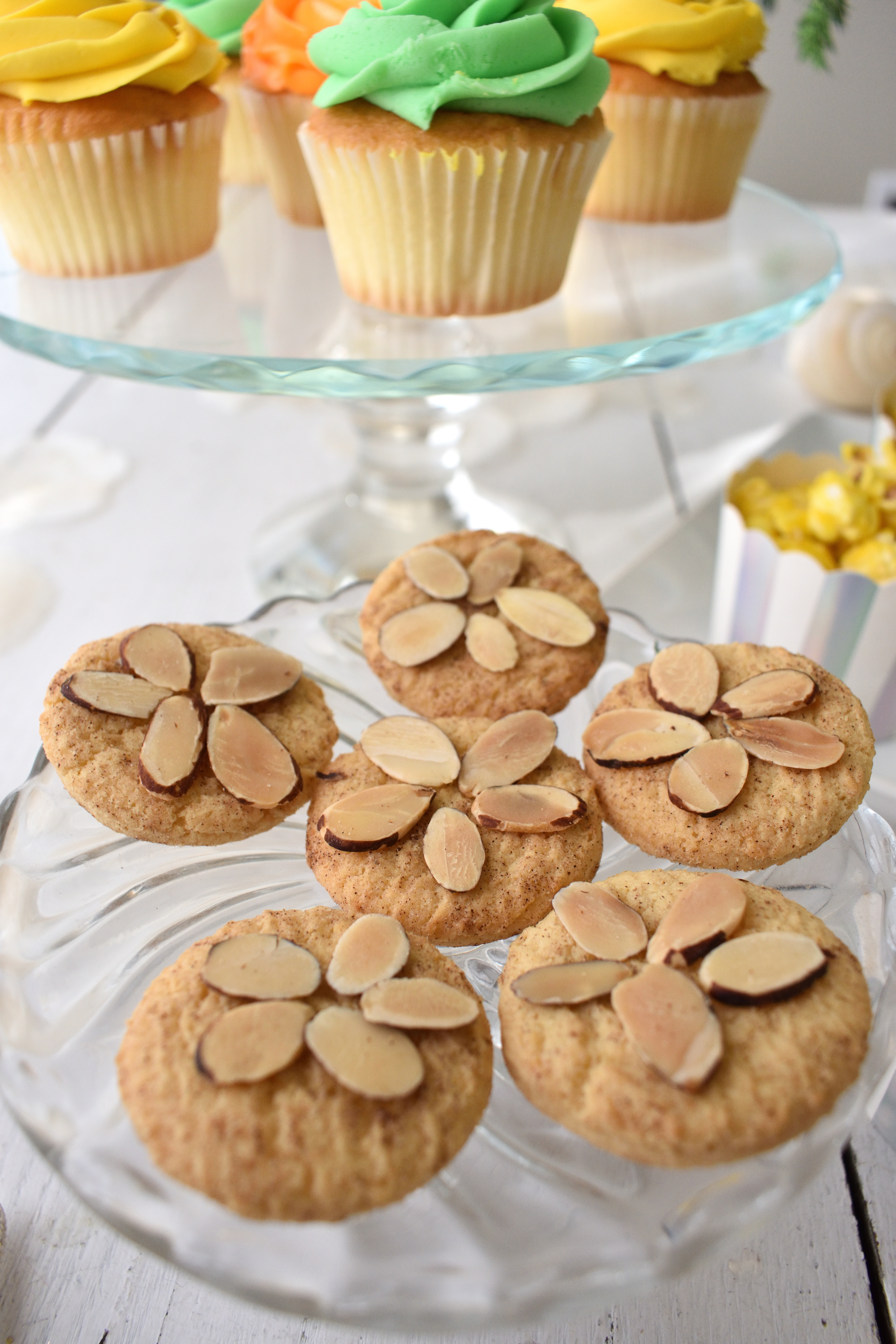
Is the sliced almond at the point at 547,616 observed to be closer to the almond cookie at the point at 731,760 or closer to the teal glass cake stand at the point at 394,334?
the almond cookie at the point at 731,760

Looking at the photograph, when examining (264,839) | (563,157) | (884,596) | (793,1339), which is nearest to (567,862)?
(264,839)

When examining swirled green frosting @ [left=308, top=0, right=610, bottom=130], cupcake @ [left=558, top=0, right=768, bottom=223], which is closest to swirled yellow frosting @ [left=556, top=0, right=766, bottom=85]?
cupcake @ [left=558, top=0, right=768, bottom=223]

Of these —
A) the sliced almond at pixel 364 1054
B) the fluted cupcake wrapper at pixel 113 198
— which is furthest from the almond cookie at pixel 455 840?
the fluted cupcake wrapper at pixel 113 198

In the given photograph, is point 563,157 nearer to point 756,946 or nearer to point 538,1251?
point 756,946

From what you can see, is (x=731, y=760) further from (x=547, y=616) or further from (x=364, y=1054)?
(x=364, y=1054)

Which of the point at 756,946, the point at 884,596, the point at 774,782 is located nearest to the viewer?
the point at 756,946
